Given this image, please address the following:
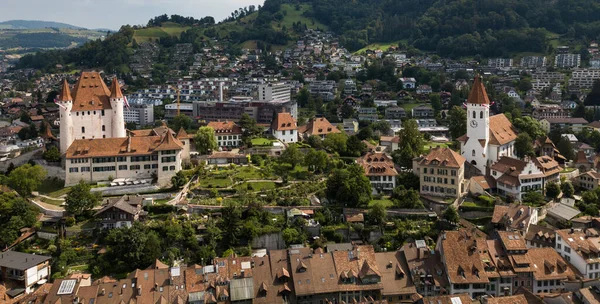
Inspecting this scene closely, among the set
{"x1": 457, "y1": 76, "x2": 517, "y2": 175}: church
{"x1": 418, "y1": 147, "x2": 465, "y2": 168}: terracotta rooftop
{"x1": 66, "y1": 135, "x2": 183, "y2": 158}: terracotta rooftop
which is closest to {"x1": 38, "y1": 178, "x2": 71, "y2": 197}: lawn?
{"x1": 66, "y1": 135, "x2": 183, "y2": 158}: terracotta rooftop

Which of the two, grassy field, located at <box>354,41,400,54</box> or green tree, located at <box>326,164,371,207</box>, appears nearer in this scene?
green tree, located at <box>326,164,371,207</box>

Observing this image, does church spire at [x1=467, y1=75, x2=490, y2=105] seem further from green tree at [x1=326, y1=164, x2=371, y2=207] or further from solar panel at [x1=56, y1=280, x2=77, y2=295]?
solar panel at [x1=56, y1=280, x2=77, y2=295]

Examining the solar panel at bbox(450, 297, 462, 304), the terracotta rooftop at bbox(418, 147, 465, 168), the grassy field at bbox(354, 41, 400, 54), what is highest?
the grassy field at bbox(354, 41, 400, 54)

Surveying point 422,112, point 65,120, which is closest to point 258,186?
point 65,120

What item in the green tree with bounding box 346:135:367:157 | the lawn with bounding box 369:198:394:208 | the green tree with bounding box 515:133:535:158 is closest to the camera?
the lawn with bounding box 369:198:394:208

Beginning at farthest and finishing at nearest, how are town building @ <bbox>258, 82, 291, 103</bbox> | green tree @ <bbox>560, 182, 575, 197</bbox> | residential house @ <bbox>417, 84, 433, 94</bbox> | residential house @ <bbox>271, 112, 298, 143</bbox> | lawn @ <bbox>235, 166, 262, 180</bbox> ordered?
residential house @ <bbox>417, 84, 433, 94</bbox> → town building @ <bbox>258, 82, 291, 103</bbox> → residential house @ <bbox>271, 112, 298, 143</bbox> → lawn @ <bbox>235, 166, 262, 180</bbox> → green tree @ <bbox>560, 182, 575, 197</bbox>

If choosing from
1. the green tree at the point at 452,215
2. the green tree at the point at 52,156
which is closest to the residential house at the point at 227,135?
the green tree at the point at 52,156

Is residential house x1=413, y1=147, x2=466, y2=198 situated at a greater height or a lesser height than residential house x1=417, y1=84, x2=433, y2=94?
lesser
